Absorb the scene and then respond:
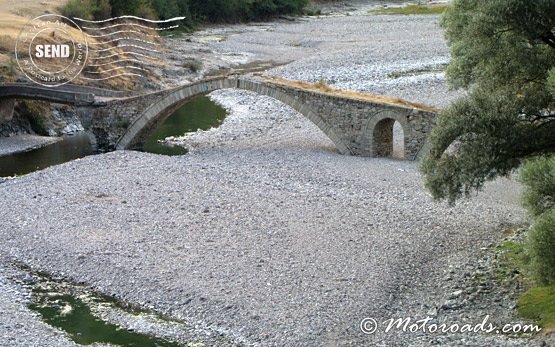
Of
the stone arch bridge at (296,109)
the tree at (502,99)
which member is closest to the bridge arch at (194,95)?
the stone arch bridge at (296,109)

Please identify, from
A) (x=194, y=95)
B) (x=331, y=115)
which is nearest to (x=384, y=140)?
(x=331, y=115)

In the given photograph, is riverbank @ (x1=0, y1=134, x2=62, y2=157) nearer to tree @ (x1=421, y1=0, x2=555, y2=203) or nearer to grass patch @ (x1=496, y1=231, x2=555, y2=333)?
tree @ (x1=421, y1=0, x2=555, y2=203)

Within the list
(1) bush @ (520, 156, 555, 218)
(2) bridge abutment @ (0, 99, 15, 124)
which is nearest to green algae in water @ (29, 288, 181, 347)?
(1) bush @ (520, 156, 555, 218)

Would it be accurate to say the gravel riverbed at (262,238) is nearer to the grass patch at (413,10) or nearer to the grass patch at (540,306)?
the grass patch at (540,306)

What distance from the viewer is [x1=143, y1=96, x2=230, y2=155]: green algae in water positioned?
151ft

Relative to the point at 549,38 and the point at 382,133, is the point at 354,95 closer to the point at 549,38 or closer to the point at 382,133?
the point at 382,133

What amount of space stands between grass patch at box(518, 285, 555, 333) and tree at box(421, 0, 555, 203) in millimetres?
4072

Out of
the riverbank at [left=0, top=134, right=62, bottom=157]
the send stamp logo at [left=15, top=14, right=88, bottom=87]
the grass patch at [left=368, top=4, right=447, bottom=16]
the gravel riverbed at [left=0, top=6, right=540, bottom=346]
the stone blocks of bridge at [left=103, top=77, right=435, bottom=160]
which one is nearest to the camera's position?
the gravel riverbed at [left=0, top=6, right=540, bottom=346]

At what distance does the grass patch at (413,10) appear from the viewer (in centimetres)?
9831

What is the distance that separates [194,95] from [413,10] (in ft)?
195

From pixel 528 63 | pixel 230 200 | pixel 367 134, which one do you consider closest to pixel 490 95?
pixel 528 63

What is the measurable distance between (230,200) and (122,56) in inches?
1152

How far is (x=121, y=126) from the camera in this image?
149ft

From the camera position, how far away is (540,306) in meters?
23.0
